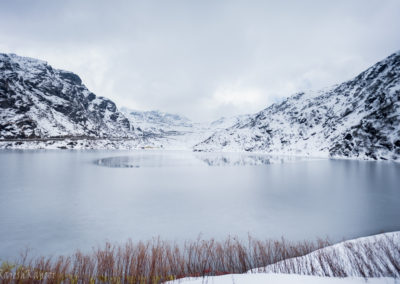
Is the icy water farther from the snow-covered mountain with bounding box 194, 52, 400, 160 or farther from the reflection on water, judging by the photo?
the snow-covered mountain with bounding box 194, 52, 400, 160

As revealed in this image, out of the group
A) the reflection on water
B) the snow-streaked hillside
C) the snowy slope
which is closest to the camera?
the snow-streaked hillside

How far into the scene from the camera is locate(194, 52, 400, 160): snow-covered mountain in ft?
203

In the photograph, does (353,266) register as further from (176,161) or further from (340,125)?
(340,125)

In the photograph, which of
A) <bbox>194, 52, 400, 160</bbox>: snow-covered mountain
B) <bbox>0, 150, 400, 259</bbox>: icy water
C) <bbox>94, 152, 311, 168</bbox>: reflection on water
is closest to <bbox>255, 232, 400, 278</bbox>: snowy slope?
<bbox>0, 150, 400, 259</bbox>: icy water

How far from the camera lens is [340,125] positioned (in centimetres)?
8881

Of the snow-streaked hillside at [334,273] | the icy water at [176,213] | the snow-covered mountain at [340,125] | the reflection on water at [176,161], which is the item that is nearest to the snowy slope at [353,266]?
the snow-streaked hillside at [334,273]

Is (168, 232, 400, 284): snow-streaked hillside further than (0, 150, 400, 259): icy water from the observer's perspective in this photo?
No

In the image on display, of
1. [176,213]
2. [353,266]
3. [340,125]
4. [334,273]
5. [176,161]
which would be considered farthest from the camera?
[340,125]

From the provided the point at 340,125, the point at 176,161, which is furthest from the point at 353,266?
the point at 340,125

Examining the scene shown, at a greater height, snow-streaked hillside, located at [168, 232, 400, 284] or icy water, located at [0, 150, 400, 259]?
snow-streaked hillside, located at [168, 232, 400, 284]

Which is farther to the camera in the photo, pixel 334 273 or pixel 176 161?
pixel 176 161

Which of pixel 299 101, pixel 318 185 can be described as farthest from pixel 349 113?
pixel 318 185

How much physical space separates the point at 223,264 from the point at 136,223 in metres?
A: 6.08

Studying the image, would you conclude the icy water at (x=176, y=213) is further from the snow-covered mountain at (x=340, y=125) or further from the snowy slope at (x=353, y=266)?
the snow-covered mountain at (x=340, y=125)
